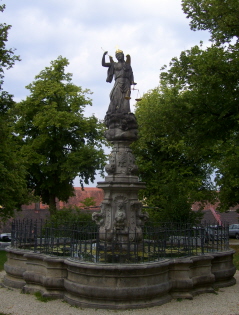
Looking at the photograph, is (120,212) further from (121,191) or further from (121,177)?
(121,177)

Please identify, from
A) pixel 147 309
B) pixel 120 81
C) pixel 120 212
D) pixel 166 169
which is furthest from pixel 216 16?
pixel 147 309

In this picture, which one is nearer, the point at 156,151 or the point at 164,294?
the point at 164,294

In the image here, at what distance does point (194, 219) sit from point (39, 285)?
11451mm

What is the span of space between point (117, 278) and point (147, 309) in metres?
0.88

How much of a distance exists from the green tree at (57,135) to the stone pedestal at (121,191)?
1383cm

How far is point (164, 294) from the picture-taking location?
8352mm

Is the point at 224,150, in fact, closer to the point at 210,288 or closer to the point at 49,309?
the point at 210,288

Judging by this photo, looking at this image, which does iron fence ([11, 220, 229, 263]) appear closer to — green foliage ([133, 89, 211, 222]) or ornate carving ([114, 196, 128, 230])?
ornate carving ([114, 196, 128, 230])

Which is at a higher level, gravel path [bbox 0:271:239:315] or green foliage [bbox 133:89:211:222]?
green foliage [bbox 133:89:211:222]

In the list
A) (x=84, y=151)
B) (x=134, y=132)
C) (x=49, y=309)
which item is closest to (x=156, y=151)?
(x=84, y=151)

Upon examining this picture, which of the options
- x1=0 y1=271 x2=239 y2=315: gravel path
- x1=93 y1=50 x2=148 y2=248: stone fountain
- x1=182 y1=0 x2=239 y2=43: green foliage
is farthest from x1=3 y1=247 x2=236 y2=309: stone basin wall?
x1=182 y1=0 x2=239 y2=43: green foliage

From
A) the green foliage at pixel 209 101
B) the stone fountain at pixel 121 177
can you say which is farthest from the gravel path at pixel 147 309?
the green foliage at pixel 209 101

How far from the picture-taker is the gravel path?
7594 mm

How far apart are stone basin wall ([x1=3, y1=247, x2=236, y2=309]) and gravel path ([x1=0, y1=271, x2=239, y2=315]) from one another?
8.0 inches
